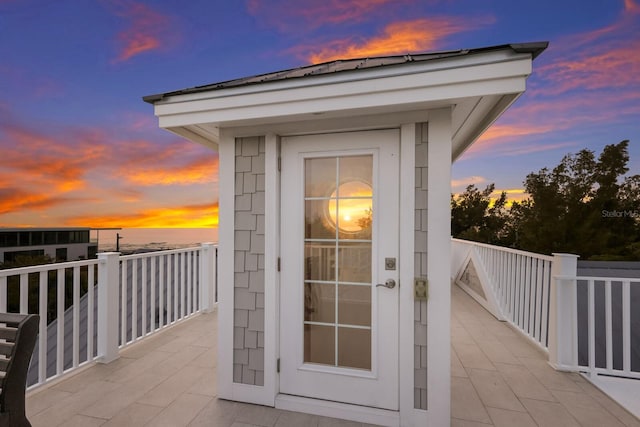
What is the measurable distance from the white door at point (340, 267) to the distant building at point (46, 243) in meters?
19.3

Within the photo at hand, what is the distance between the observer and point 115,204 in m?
9.56

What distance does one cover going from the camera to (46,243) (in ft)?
60.7

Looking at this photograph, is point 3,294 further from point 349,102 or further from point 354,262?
point 349,102

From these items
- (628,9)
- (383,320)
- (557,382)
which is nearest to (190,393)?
(383,320)

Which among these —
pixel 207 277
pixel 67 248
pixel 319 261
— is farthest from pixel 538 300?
pixel 67 248

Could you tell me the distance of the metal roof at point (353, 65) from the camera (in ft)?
5.12

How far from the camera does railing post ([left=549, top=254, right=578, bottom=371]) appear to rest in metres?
2.80

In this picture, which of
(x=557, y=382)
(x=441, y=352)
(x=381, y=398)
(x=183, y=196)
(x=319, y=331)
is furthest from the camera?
(x=183, y=196)

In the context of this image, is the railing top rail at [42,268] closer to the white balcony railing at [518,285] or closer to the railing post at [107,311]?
the railing post at [107,311]

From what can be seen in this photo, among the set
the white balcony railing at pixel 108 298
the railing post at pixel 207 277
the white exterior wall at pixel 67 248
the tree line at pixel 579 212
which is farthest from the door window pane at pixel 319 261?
the white exterior wall at pixel 67 248

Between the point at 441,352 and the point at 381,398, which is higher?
the point at 441,352

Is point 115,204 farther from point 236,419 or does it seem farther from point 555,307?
point 555,307

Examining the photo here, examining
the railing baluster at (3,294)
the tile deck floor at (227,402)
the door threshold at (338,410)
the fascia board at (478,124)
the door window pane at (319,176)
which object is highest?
the fascia board at (478,124)

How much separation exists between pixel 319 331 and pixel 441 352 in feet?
2.85
